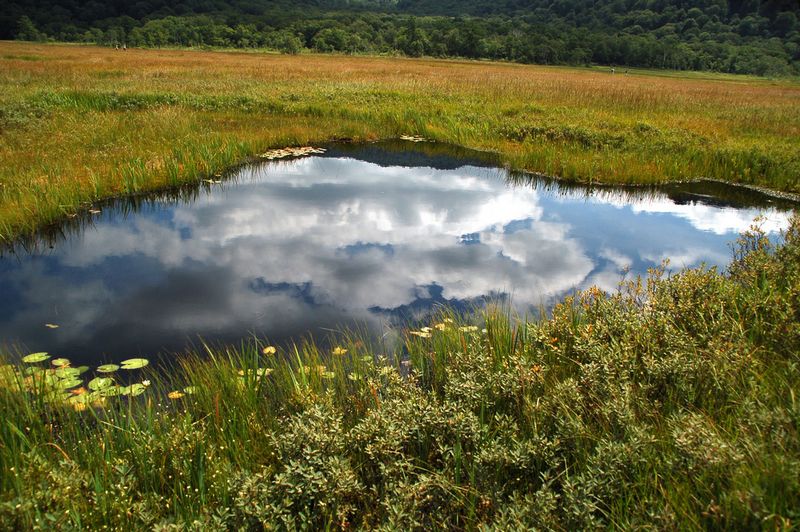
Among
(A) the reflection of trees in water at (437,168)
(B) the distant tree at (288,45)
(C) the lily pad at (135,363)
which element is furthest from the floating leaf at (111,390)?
(B) the distant tree at (288,45)

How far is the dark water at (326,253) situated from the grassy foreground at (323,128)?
102 centimetres

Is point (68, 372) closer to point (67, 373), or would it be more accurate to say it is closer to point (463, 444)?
point (67, 373)

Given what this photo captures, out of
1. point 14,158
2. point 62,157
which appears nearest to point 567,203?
point 62,157

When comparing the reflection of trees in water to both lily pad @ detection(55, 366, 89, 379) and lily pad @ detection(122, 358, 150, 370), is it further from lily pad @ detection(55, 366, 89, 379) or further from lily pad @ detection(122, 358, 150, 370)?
lily pad @ detection(122, 358, 150, 370)

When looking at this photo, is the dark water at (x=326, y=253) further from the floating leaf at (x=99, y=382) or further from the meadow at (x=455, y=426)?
the meadow at (x=455, y=426)

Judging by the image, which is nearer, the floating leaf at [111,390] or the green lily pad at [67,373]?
the floating leaf at [111,390]

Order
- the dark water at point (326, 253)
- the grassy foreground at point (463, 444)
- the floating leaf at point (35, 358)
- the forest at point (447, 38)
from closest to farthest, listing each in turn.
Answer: the grassy foreground at point (463, 444) < the floating leaf at point (35, 358) < the dark water at point (326, 253) < the forest at point (447, 38)

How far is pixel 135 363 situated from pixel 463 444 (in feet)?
11.7

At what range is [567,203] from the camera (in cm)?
1148

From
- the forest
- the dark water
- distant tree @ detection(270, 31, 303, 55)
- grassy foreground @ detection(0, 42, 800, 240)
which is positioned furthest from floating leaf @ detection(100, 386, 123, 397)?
the forest

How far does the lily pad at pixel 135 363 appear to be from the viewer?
4.91 metres

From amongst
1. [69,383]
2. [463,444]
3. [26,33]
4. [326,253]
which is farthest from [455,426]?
[26,33]

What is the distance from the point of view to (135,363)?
4.95 meters

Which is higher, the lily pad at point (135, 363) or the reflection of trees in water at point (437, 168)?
the reflection of trees in water at point (437, 168)
